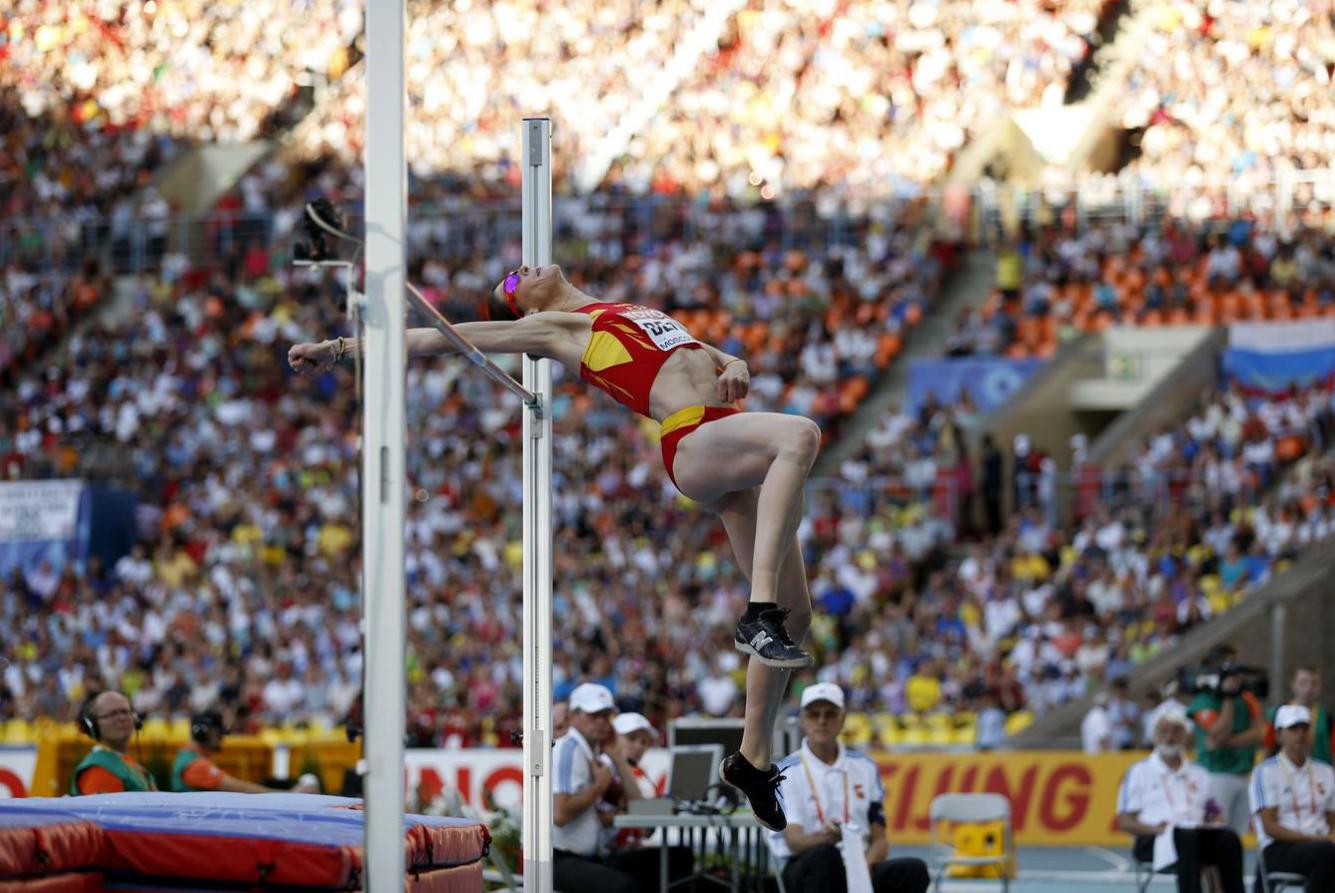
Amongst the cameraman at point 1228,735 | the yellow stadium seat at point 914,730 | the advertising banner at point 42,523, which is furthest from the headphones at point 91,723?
the advertising banner at point 42,523

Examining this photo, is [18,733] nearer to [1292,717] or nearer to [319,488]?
[319,488]

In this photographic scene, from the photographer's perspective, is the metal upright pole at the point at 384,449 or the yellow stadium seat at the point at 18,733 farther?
the yellow stadium seat at the point at 18,733

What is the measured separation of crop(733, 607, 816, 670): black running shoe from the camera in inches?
235

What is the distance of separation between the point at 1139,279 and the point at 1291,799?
13.2 m

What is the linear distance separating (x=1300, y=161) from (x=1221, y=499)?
6.33 m

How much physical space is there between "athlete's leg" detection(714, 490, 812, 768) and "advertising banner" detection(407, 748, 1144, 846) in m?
9.56

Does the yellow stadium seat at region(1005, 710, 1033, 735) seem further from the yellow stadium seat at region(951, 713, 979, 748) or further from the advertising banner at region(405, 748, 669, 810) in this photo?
the advertising banner at region(405, 748, 669, 810)

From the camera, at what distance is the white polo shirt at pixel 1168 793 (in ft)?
36.1

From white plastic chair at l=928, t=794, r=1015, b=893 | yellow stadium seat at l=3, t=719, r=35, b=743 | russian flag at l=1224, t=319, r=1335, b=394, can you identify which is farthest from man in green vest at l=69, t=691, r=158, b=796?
russian flag at l=1224, t=319, r=1335, b=394

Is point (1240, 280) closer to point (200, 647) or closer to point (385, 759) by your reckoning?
point (200, 647)

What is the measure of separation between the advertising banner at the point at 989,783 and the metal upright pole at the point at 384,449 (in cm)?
1117

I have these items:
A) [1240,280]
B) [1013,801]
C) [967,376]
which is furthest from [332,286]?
[1013,801]

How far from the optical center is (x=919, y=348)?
2448 centimetres

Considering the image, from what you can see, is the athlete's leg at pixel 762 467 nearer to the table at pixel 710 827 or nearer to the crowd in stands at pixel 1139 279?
the table at pixel 710 827
